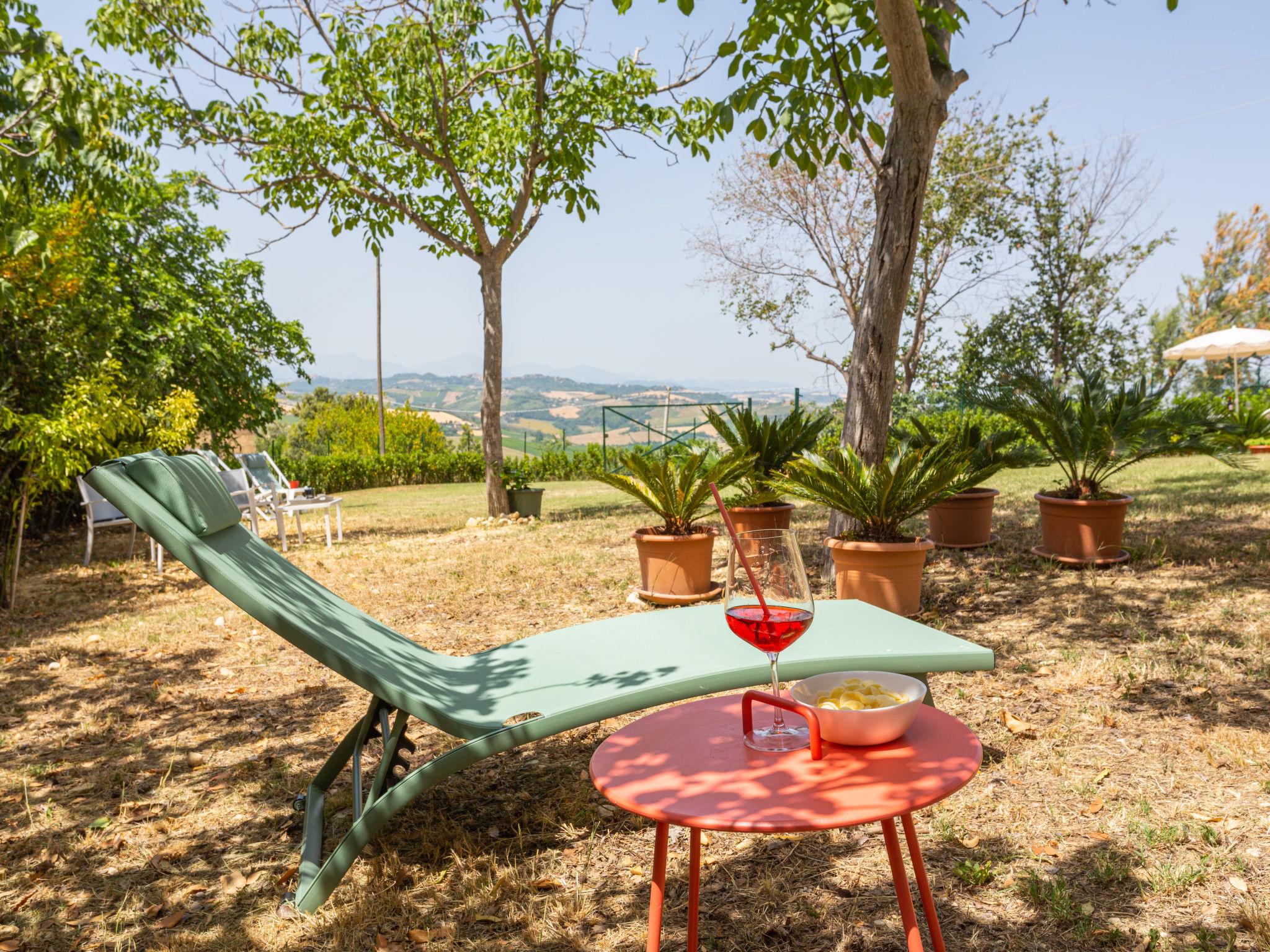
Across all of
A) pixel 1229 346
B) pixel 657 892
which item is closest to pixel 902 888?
pixel 657 892

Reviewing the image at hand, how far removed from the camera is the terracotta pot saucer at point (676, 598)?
19.3ft

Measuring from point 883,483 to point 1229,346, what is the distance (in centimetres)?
1525

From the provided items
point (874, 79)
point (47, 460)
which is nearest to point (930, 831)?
point (874, 79)

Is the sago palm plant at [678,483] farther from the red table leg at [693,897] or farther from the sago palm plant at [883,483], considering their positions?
the red table leg at [693,897]

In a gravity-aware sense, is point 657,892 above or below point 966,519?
below

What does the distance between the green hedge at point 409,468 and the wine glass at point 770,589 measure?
52.9 feet

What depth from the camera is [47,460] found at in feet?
20.8

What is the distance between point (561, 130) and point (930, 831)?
30.0 ft

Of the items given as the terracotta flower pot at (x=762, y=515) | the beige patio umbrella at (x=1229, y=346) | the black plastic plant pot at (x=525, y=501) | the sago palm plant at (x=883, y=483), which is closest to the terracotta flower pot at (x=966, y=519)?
the terracotta flower pot at (x=762, y=515)

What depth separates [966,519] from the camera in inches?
288

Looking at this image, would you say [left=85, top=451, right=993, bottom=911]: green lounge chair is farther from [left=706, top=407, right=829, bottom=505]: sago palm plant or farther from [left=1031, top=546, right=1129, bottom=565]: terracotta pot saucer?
[left=1031, top=546, right=1129, bottom=565]: terracotta pot saucer

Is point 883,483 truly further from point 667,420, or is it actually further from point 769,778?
point 667,420

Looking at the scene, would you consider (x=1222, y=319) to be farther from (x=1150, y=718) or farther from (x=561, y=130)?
(x=1150, y=718)

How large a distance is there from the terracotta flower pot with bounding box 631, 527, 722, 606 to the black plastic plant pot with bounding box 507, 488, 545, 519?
577cm
